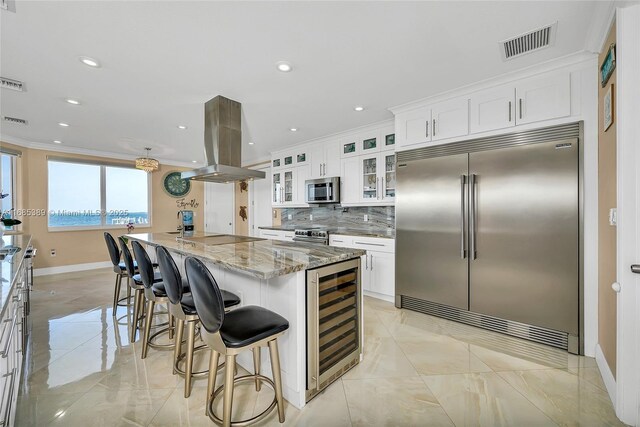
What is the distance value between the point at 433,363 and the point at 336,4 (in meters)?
2.70

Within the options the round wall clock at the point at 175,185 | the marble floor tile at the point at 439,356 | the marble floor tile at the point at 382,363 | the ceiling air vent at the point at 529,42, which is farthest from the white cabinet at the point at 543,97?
the round wall clock at the point at 175,185

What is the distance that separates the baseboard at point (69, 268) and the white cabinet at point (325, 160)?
486 centimetres

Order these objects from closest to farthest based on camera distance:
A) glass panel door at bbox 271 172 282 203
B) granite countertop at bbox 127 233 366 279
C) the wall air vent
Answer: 1. granite countertop at bbox 127 233 366 279
2. the wall air vent
3. glass panel door at bbox 271 172 282 203

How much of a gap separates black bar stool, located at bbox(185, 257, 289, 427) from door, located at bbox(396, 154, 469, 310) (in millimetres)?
2064

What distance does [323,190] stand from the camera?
4617 mm

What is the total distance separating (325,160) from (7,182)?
214 inches

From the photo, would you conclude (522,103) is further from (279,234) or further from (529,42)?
(279,234)

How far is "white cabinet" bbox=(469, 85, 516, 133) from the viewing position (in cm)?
263

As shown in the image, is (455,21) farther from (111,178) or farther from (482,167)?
(111,178)

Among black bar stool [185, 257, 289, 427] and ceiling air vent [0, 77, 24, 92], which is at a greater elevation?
ceiling air vent [0, 77, 24, 92]

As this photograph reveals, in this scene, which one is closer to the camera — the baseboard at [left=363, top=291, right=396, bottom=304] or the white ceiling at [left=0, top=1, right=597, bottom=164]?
the white ceiling at [left=0, top=1, right=597, bottom=164]

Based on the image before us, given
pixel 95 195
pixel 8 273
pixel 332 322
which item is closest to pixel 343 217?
pixel 332 322

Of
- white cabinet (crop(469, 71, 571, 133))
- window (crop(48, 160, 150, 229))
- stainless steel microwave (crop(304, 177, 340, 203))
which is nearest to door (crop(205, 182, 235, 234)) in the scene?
window (crop(48, 160, 150, 229))

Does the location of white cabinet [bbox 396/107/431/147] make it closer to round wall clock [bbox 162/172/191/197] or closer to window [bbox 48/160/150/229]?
round wall clock [bbox 162/172/191/197]
